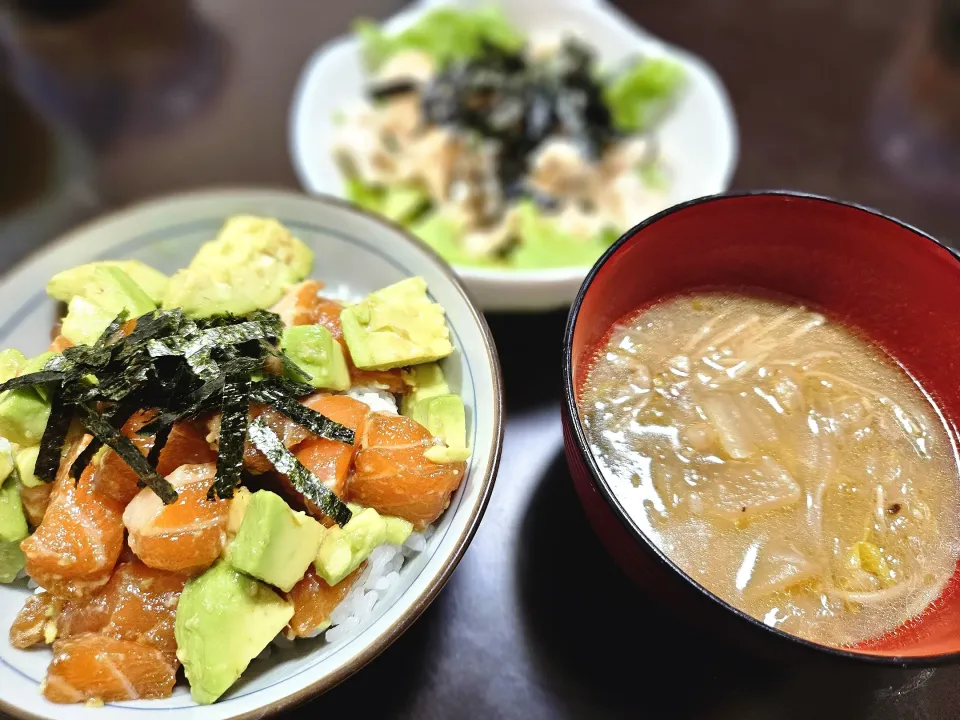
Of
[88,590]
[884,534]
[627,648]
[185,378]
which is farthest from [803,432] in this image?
[88,590]

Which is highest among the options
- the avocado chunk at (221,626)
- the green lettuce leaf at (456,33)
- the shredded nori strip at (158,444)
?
the green lettuce leaf at (456,33)

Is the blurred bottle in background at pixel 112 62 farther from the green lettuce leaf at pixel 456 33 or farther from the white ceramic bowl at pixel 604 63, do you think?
the green lettuce leaf at pixel 456 33

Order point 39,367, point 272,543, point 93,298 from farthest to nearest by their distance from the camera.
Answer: point 93,298
point 39,367
point 272,543

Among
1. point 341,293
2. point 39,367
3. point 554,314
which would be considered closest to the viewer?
point 39,367

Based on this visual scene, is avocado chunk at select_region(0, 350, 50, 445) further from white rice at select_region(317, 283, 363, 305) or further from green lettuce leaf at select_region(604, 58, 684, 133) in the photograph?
green lettuce leaf at select_region(604, 58, 684, 133)

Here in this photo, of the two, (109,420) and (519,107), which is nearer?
(109,420)

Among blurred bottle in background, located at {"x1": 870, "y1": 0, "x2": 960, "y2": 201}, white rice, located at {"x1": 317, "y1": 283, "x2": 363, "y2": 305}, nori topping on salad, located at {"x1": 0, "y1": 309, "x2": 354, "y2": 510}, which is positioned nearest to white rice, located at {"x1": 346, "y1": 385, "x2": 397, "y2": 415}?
nori topping on salad, located at {"x1": 0, "y1": 309, "x2": 354, "y2": 510}

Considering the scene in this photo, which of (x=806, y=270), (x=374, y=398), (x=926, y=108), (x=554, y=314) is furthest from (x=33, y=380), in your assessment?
(x=926, y=108)

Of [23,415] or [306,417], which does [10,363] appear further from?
[306,417]

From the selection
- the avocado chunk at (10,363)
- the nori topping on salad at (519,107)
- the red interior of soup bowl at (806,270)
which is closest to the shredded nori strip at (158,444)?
the avocado chunk at (10,363)
